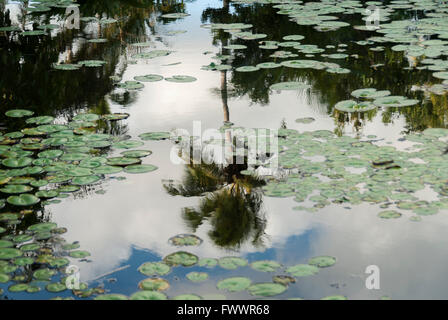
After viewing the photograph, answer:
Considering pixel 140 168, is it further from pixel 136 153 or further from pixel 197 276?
pixel 197 276

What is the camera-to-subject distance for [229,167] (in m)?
4.34

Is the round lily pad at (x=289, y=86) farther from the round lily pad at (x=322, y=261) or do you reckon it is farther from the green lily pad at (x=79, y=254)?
the green lily pad at (x=79, y=254)

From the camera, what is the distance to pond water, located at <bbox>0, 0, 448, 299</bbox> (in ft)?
10.3

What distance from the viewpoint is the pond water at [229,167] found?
3.12m

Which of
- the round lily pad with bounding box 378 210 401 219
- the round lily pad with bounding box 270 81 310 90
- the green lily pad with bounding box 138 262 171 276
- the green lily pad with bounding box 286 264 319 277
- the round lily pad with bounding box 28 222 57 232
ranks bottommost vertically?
the green lily pad with bounding box 286 264 319 277

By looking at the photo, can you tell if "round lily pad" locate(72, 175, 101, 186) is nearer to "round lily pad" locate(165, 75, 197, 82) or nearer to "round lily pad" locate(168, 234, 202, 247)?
"round lily pad" locate(168, 234, 202, 247)

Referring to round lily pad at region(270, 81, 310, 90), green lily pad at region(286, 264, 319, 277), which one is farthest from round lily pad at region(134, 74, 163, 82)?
green lily pad at region(286, 264, 319, 277)

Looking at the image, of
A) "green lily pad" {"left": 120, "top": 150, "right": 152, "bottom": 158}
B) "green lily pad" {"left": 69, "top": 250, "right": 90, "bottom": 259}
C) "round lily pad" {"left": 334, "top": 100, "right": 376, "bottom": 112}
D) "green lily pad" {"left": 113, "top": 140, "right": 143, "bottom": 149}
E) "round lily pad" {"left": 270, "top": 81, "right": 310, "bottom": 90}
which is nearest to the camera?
"green lily pad" {"left": 69, "top": 250, "right": 90, "bottom": 259}

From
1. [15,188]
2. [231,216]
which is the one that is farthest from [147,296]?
[15,188]

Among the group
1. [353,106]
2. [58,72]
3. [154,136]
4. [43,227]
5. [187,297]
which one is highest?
[58,72]

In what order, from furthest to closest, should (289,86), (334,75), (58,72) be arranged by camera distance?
(58,72) < (334,75) < (289,86)

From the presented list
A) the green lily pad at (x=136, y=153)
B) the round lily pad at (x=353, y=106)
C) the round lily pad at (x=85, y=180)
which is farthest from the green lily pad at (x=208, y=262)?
the round lily pad at (x=353, y=106)

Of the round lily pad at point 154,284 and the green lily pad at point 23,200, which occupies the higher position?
the green lily pad at point 23,200
